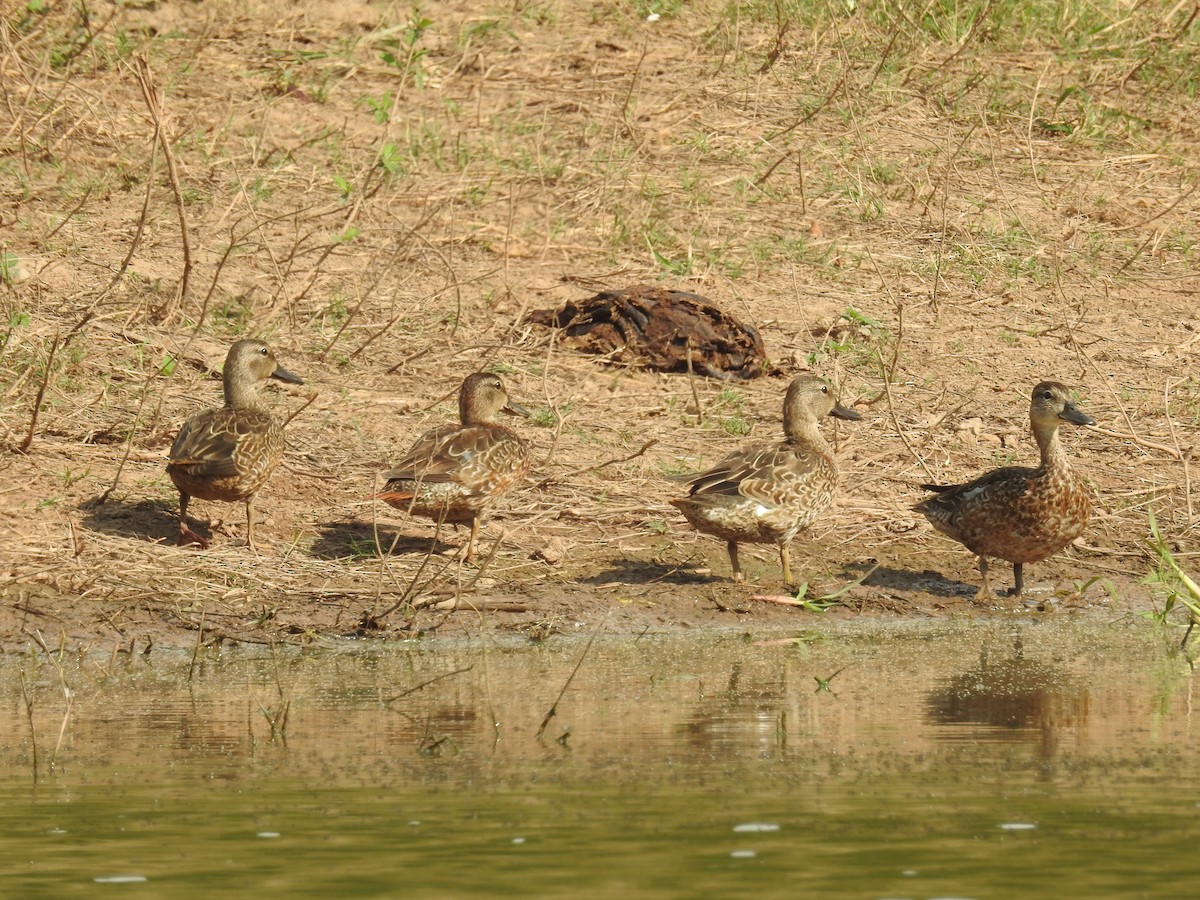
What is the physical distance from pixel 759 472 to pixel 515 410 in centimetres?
218

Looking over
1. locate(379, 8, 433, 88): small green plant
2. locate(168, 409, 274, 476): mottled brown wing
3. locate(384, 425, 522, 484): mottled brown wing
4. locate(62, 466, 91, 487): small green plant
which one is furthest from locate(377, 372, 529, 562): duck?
locate(379, 8, 433, 88): small green plant

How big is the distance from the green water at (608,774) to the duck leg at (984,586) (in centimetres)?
119

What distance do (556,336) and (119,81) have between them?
17.5ft

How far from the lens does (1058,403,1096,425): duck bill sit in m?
10.6

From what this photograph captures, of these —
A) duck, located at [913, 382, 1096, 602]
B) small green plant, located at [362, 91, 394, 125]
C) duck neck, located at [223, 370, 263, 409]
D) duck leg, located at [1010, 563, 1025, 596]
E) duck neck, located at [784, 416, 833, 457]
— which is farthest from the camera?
small green plant, located at [362, 91, 394, 125]

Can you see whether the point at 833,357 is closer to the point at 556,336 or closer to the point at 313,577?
the point at 556,336

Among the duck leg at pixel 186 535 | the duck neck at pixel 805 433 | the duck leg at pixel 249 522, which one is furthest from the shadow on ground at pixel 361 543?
the duck neck at pixel 805 433

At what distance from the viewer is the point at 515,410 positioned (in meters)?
11.8

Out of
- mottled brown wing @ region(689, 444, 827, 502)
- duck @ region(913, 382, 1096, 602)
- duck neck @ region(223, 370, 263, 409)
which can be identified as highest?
duck neck @ region(223, 370, 263, 409)

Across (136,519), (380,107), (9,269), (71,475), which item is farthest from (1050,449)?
(380,107)

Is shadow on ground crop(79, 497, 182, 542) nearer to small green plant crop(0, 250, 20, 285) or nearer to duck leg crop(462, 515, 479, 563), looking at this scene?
duck leg crop(462, 515, 479, 563)

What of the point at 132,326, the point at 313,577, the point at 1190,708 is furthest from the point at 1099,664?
the point at 132,326

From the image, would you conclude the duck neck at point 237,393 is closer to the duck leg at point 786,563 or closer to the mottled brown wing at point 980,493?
the duck leg at point 786,563

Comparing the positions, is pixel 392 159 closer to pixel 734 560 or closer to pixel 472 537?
pixel 472 537
